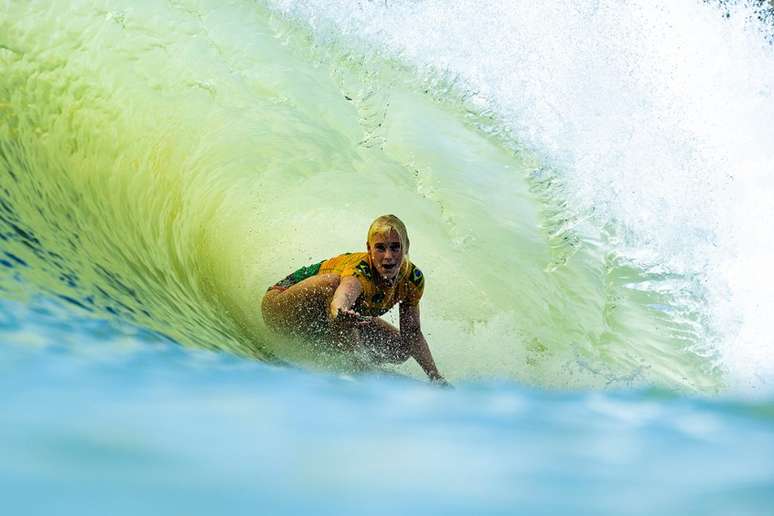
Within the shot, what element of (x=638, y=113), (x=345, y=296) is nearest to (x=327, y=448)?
(x=345, y=296)

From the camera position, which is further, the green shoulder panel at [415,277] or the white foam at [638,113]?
the white foam at [638,113]

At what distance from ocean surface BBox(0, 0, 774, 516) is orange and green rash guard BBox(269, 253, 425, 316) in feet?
0.73

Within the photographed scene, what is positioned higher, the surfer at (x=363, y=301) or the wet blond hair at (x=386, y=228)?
the wet blond hair at (x=386, y=228)

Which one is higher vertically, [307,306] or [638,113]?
[638,113]

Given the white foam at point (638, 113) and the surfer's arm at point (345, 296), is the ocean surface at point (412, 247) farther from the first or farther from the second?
the surfer's arm at point (345, 296)

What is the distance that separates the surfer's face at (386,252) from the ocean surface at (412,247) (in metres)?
0.29

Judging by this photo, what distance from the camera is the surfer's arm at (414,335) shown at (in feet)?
9.08

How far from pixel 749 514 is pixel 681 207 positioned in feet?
11.7

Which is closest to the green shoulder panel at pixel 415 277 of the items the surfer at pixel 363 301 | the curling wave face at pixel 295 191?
the surfer at pixel 363 301

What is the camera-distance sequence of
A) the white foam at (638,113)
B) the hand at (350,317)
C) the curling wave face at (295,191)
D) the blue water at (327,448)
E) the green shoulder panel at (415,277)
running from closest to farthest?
the blue water at (327,448) → the hand at (350,317) → the green shoulder panel at (415,277) → the curling wave face at (295,191) → the white foam at (638,113)

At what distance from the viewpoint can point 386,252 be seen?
2.55 m

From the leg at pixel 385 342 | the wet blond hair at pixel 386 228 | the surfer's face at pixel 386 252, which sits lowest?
the leg at pixel 385 342

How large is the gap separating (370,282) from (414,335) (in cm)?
27

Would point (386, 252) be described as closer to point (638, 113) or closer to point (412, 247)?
point (412, 247)
